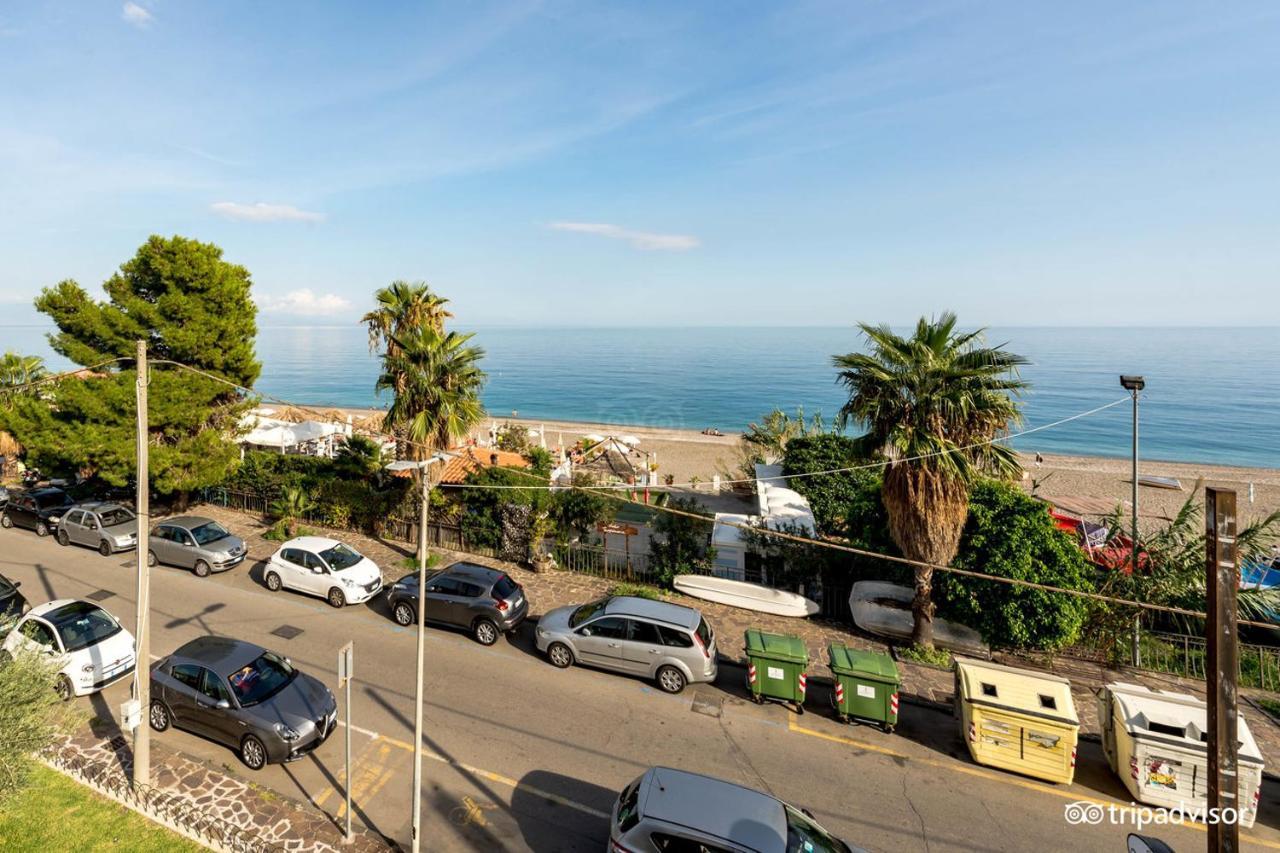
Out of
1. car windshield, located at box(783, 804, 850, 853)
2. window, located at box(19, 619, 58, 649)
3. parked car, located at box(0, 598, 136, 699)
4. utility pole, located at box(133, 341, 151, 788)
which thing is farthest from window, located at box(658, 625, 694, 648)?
window, located at box(19, 619, 58, 649)

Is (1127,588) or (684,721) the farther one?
(1127,588)

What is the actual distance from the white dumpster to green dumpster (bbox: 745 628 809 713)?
5.21 meters

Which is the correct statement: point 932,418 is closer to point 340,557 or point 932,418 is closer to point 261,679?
point 261,679

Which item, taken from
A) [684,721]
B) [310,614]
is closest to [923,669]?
[684,721]

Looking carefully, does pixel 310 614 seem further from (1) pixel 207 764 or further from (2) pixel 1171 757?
(2) pixel 1171 757

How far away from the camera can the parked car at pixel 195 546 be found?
18.1 meters

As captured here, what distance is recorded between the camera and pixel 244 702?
10.0 meters

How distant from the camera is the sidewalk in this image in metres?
12.3

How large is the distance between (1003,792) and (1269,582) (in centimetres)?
1971

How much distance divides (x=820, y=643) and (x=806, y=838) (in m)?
8.24

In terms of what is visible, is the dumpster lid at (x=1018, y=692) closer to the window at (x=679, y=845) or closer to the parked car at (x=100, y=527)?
the window at (x=679, y=845)

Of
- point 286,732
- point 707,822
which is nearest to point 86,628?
point 286,732

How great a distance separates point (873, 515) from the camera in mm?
16281

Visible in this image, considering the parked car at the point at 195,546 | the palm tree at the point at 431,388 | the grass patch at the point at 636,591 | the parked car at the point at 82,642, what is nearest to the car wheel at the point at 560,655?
the grass patch at the point at 636,591
